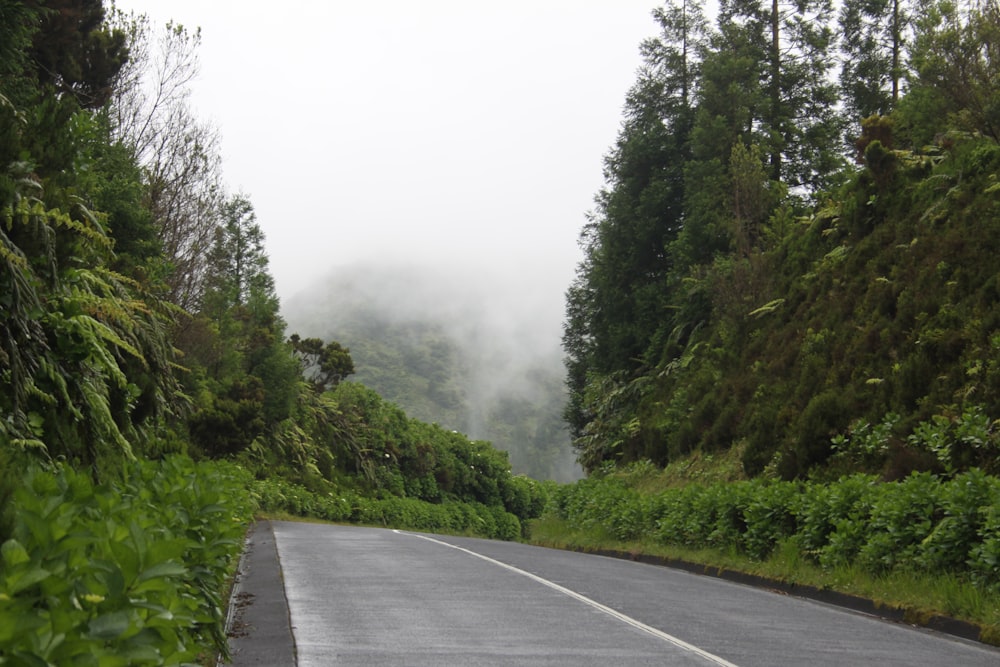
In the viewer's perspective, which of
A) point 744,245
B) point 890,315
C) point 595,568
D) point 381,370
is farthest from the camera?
point 381,370

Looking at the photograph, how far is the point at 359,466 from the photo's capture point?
5512 cm

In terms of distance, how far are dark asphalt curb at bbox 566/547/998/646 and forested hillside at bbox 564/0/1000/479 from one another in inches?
127

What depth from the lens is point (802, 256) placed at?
3162 cm

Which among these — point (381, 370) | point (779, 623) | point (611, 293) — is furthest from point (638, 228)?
point (381, 370)

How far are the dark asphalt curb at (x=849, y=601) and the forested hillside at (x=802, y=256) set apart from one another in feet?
10.6

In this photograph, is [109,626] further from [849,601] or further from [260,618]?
[849,601]

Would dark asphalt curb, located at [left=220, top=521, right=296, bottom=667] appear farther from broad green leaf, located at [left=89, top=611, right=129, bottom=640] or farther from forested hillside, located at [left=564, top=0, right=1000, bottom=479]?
forested hillside, located at [left=564, top=0, right=1000, bottom=479]

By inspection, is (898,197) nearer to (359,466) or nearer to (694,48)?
(694,48)

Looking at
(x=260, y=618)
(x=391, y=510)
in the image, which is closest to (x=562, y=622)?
(x=260, y=618)

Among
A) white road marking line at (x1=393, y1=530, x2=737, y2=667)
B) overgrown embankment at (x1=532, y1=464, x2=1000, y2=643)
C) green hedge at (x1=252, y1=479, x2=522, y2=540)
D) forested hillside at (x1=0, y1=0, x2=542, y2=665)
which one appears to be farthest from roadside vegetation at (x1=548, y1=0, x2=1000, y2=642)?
green hedge at (x1=252, y1=479, x2=522, y2=540)

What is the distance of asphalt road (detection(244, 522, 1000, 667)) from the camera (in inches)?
326

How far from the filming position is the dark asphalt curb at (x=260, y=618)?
319 inches

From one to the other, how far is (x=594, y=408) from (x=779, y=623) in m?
33.1

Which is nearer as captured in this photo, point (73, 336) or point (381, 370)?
point (73, 336)
